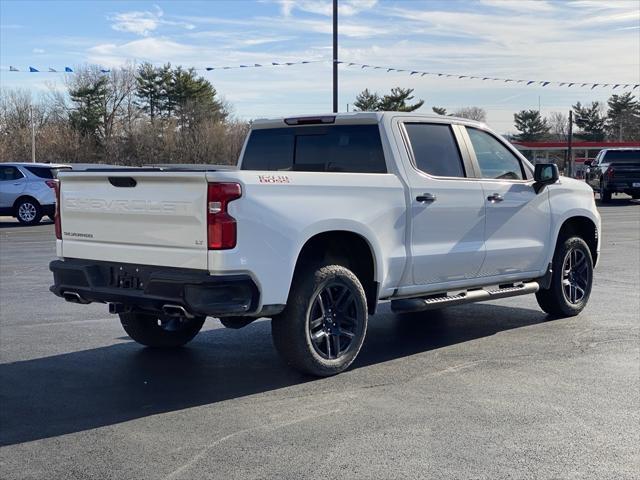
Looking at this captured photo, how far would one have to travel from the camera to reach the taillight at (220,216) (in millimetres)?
5492

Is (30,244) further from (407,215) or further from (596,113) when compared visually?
(596,113)

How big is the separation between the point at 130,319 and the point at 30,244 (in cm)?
1111

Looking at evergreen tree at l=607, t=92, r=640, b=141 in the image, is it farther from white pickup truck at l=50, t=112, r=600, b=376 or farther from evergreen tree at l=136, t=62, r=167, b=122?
white pickup truck at l=50, t=112, r=600, b=376

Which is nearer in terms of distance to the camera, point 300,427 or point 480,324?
point 300,427

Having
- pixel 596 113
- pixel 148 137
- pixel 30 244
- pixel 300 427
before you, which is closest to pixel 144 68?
pixel 148 137

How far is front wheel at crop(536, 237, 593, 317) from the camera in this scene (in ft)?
28.2

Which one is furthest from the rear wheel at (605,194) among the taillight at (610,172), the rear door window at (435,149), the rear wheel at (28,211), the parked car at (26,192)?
the rear door window at (435,149)

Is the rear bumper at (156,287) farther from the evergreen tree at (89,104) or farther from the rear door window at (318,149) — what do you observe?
the evergreen tree at (89,104)

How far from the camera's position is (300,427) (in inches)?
202

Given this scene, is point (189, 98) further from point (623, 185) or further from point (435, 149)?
point (435, 149)

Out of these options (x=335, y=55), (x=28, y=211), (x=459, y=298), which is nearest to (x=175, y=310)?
(x=459, y=298)

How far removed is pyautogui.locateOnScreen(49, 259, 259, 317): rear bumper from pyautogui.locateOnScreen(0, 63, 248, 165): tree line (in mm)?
47784

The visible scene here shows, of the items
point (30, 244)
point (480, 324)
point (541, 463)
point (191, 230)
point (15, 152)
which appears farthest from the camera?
point (15, 152)

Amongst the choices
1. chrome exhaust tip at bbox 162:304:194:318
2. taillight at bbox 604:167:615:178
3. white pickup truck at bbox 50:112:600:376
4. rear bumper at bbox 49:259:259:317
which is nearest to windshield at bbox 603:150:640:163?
taillight at bbox 604:167:615:178
